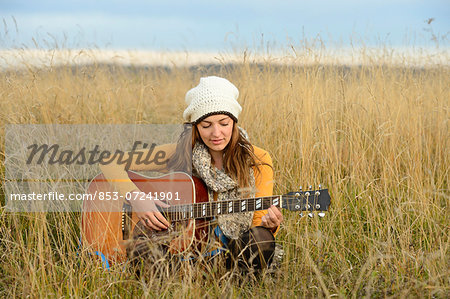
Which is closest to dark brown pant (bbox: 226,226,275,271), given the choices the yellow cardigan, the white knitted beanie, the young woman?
the young woman

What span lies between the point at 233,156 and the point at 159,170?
480mm

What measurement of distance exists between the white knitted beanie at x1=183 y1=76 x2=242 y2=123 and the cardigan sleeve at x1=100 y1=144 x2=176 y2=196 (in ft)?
1.03

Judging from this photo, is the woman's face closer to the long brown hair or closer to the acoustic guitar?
the long brown hair

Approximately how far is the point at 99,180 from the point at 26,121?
142 cm

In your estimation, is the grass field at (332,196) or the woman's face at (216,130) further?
the woman's face at (216,130)

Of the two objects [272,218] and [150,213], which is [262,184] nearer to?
[272,218]

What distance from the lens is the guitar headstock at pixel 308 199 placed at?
7.33 feet

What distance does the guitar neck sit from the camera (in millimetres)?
2262

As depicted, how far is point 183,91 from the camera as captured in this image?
21.7ft

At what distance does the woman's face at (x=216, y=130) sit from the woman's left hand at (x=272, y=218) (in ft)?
1.37

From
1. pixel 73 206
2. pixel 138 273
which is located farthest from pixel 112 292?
pixel 73 206

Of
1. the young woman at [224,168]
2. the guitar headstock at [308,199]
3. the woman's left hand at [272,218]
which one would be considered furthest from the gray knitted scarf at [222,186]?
the guitar headstock at [308,199]

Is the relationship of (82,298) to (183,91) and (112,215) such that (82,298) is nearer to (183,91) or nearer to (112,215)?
(112,215)

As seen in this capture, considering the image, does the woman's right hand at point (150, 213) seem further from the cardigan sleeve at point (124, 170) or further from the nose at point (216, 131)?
the nose at point (216, 131)
